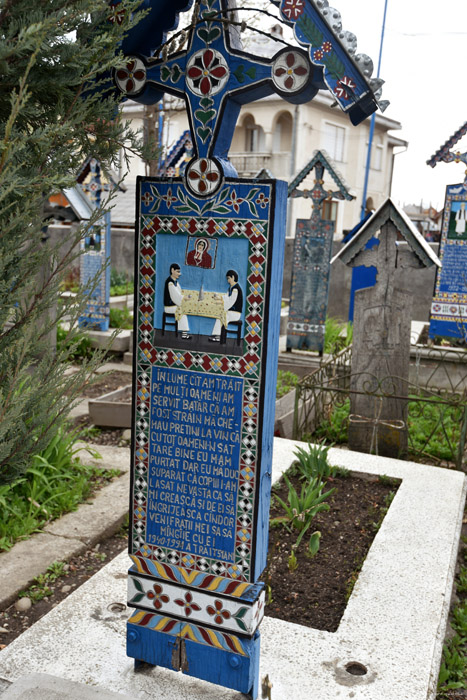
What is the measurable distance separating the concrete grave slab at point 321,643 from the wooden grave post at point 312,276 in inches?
203

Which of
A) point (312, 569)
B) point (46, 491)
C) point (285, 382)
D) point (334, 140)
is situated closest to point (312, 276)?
point (285, 382)

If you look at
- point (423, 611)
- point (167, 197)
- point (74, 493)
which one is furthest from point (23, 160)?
point (74, 493)

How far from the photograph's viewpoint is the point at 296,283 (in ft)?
28.3

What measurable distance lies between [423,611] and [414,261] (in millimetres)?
3147

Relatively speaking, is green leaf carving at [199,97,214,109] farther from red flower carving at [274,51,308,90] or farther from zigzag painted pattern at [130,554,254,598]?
zigzag painted pattern at [130,554,254,598]

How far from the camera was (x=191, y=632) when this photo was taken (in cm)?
241

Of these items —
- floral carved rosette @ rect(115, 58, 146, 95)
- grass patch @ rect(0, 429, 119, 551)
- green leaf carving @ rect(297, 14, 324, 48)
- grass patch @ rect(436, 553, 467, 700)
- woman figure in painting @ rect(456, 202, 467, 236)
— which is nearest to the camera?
green leaf carving @ rect(297, 14, 324, 48)

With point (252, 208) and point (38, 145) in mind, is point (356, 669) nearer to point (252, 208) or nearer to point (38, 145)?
point (252, 208)

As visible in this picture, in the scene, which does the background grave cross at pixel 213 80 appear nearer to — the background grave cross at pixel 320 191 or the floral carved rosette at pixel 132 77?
the floral carved rosette at pixel 132 77

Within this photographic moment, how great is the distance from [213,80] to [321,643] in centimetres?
220

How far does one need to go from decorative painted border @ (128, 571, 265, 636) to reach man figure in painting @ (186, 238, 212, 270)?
1201 mm

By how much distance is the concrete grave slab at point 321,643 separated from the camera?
240 centimetres

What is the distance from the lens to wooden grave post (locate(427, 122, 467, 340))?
8.86 meters

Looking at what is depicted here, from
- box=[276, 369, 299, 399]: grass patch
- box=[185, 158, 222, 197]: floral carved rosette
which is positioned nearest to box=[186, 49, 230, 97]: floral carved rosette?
box=[185, 158, 222, 197]: floral carved rosette
